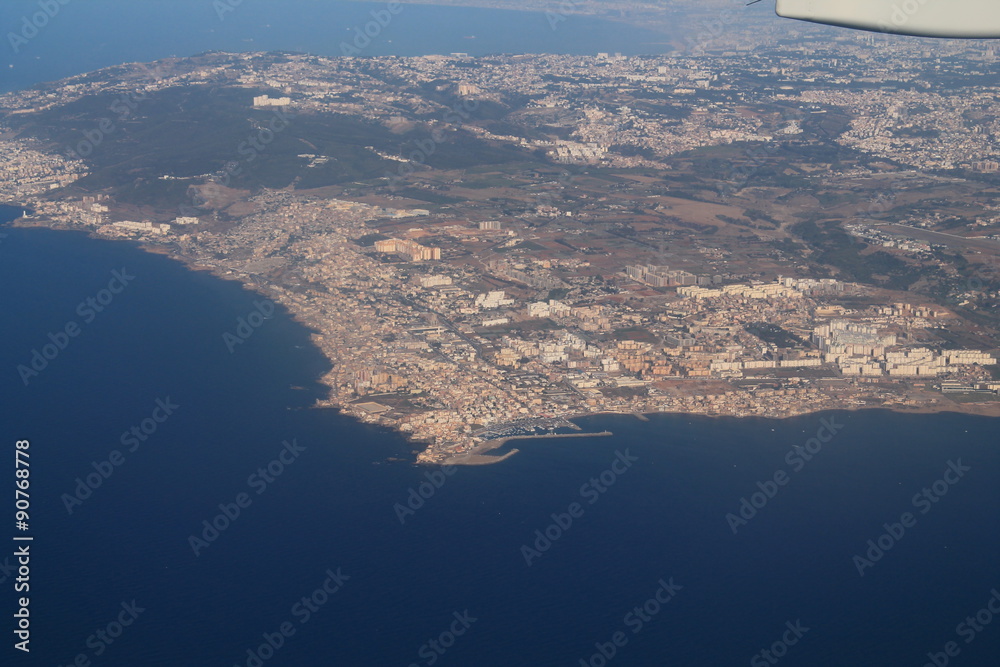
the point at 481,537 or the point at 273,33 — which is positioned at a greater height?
the point at 481,537

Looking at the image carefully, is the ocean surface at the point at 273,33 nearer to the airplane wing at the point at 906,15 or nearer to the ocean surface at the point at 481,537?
the ocean surface at the point at 481,537

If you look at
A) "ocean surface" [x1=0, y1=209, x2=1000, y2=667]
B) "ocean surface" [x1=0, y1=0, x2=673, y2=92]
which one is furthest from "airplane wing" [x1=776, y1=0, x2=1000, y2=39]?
"ocean surface" [x1=0, y1=0, x2=673, y2=92]

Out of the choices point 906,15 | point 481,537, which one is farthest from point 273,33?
point 906,15

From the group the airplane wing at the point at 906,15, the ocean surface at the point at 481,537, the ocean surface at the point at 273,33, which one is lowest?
the ocean surface at the point at 273,33

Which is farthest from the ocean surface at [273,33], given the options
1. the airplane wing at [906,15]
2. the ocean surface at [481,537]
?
the airplane wing at [906,15]

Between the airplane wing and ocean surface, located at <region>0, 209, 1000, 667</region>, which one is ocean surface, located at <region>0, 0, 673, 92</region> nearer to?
ocean surface, located at <region>0, 209, 1000, 667</region>

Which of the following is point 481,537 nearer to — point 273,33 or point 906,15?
point 906,15
